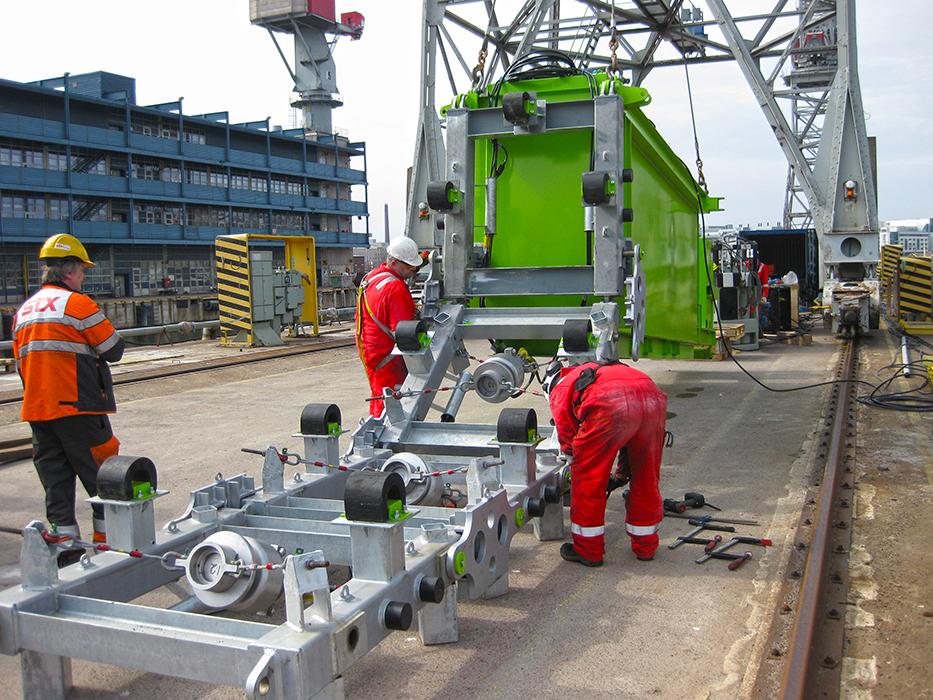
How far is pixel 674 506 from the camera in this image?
5406mm

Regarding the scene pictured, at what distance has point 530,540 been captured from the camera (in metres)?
5.02

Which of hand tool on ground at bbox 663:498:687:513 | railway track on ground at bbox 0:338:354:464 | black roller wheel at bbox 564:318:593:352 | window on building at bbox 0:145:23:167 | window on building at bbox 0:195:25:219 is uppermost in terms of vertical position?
window on building at bbox 0:145:23:167

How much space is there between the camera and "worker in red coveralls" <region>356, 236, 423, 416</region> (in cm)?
601

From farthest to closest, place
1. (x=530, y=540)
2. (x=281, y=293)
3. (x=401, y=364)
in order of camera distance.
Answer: (x=281, y=293)
(x=401, y=364)
(x=530, y=540)

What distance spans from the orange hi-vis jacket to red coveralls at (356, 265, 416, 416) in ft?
6.42

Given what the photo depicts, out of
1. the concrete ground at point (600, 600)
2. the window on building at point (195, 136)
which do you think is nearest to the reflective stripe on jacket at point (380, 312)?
the concrete ground at point (600, 600)

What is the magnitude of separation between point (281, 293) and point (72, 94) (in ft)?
84.2

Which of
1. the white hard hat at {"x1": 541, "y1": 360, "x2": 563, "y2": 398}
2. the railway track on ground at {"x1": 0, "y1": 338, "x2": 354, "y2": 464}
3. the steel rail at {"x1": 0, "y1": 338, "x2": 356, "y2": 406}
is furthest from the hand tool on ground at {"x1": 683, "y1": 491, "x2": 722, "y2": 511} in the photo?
the steel rail at {"x1": 0, "y1": 338, "x2": 356, "y2": 406}

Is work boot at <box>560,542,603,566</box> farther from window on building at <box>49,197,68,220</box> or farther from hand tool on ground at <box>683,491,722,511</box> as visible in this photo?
window on building at <box>49,197,68,220</box>

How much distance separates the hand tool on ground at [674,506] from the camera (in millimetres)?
5379

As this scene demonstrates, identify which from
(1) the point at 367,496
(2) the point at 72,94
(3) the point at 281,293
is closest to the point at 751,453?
(1) the point at 367,496

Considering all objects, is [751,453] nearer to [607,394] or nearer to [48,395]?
[607,394]

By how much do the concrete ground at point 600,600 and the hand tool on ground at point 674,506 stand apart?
14cm

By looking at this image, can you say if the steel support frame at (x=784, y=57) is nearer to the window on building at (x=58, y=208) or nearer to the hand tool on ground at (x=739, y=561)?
the hand tool on ground at (x=739, y=561)
